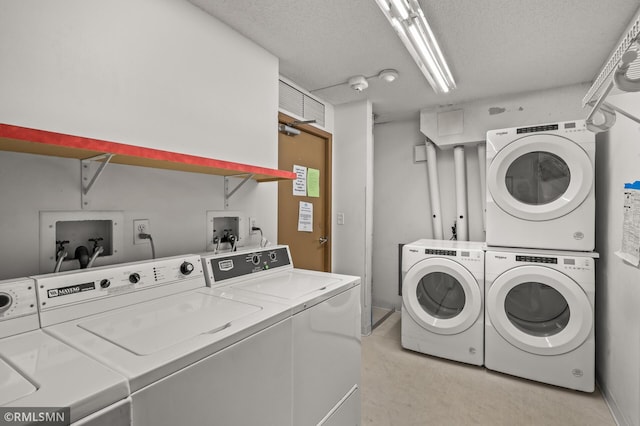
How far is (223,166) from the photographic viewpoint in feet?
4.93

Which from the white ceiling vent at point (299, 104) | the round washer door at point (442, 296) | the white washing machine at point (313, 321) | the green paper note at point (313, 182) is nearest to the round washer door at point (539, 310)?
the round washer door at point (442, 296)

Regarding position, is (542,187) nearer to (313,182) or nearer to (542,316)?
(542,316)

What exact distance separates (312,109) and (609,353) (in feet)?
9.53

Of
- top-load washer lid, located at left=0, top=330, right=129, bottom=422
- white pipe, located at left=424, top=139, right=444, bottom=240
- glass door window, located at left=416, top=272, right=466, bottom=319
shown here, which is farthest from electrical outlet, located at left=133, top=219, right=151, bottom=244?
white pipe, located at left=424, top=139, right=444, bottom=240

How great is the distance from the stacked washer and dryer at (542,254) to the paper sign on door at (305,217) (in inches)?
60.2

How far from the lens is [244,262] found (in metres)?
1.70

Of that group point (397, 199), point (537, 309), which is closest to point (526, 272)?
point (537, 309)

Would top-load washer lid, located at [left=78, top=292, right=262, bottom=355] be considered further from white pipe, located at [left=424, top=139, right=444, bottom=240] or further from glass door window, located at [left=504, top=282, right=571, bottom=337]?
white pipe, located at [left=424, top=139, right=444, bottom=240]

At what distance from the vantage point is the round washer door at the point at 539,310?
212cm

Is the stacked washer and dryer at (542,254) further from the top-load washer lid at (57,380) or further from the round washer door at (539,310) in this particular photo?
the top-load washer lid at (57,380)

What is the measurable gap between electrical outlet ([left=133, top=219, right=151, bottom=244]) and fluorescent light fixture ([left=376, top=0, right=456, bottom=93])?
60.9 inches

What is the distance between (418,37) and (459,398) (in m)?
2.32

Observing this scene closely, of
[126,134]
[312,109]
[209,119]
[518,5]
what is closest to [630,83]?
[518,5]

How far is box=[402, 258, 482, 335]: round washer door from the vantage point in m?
2.45
